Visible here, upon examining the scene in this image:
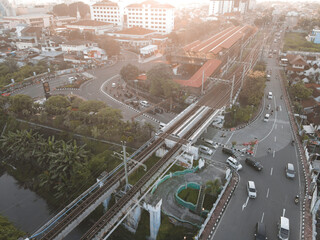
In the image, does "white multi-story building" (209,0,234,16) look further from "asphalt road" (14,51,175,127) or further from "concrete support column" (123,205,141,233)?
"concrete support column" (123,205,141,233)

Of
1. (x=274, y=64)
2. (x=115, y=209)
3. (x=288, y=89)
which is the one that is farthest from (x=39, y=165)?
(x=274, y=64)

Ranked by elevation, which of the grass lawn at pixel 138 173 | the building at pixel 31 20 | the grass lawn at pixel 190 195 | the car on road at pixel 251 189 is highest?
the building at pixel 31 20

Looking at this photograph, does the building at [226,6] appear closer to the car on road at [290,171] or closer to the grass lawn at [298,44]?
the grass lawn at [298,44]

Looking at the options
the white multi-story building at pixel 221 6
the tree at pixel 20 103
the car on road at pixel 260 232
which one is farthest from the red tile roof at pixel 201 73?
the white multi-story building at pixel 221 6

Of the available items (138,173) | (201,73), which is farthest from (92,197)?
(201,73)

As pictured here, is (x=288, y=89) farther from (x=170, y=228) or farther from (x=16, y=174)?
(x=16, y=174)

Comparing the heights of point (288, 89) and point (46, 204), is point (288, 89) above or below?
above
